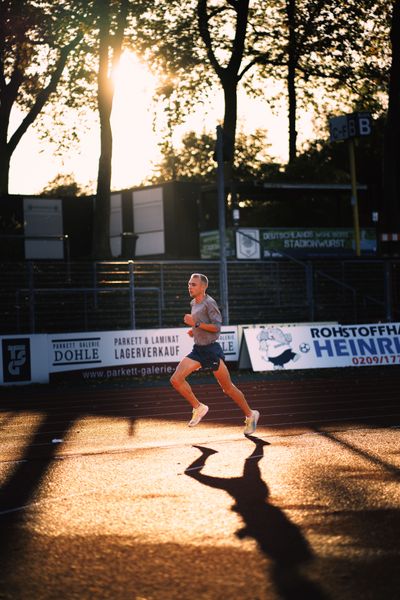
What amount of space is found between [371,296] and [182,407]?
55.1 feet

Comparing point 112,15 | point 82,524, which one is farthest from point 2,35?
point 82,524

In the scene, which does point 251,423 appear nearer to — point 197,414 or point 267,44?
point 197,414

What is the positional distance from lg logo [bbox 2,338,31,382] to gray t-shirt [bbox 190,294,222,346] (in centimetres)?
1111

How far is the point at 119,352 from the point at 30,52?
16260 millimetres

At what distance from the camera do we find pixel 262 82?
45.1 m

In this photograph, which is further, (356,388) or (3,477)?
(356,388)

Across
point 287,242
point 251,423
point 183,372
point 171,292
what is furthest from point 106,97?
point 251,423

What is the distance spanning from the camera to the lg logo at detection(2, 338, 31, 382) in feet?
77.0

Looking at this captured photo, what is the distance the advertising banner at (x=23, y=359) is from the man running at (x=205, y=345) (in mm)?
10801

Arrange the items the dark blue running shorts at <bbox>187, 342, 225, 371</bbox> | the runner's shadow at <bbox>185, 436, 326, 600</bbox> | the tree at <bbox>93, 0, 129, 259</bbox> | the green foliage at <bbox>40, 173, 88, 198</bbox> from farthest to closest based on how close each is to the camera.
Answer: the green foliage at <bbox>40, 173, 88, 198</bbox> < the tree at <bbox>93, 0, 129, 259</bbox> < the dark blue running shorts at <bbox>187, 342, 225, 371</bbox> < the runner's shadow at <bbox>185, 436, 326, 600</bbox>

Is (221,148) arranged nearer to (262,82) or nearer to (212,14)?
(212,14)

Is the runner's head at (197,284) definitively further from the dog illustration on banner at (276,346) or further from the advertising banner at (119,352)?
the dog illustration on banner at (276,346)

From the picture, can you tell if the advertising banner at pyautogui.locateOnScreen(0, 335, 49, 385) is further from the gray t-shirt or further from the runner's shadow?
Result: the runner's shadow

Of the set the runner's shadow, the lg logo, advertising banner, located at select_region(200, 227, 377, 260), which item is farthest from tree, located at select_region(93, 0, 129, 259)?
the runner's shadow
